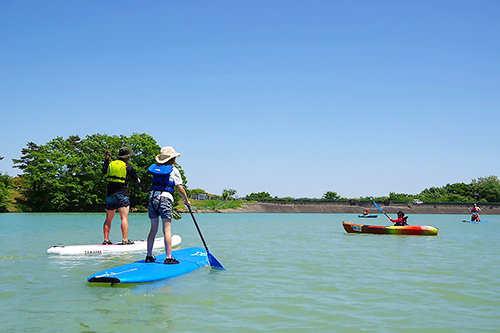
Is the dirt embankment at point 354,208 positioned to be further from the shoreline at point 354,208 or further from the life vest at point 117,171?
the life vest at point 117,171

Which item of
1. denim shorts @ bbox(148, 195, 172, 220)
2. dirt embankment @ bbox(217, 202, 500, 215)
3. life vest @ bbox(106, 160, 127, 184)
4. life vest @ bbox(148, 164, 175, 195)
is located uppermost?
life vest @ bbox(106, 160, 127, 184)

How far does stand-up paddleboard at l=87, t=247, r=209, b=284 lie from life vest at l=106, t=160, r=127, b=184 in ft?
8.61

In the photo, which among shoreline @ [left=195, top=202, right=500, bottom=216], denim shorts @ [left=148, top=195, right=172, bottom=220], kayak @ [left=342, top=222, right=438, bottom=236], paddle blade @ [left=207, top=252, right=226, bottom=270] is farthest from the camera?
shoreline @ [left=195, top=202, right=500, bottom=216]

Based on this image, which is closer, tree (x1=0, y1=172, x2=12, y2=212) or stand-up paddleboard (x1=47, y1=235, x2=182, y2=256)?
stand-up paddleboard (x1=47, y1=235, x2=182, y2=256)

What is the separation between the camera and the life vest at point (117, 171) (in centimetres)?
1002

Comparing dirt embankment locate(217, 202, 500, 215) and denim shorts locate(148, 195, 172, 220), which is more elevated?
denim shorts locate(148, 195, 172, 220)

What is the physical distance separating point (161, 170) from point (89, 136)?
65079 mm

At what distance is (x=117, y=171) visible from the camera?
10047 millimetres

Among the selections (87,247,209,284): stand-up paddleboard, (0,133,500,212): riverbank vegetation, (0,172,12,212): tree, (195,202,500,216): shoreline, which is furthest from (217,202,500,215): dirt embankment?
(87,247,209,284): stand-up paddleboard

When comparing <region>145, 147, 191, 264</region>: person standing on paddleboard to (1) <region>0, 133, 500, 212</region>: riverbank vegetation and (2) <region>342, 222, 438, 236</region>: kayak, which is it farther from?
(1) <region>0, 133, 500, 212</region>: riverbank vegetation

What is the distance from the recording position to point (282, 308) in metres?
5.55

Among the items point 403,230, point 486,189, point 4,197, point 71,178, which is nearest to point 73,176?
point 71,178

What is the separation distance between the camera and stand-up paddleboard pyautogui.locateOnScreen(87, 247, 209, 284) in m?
6.53

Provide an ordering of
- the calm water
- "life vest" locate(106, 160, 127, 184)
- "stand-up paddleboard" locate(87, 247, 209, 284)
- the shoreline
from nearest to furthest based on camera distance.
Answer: the calm water → "stand-up paddleboard" locate(87, 247, 209, 284) → "life vest" locate(106, 160, 127, 184) → the shoreline
